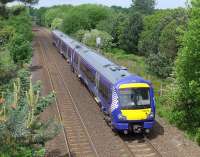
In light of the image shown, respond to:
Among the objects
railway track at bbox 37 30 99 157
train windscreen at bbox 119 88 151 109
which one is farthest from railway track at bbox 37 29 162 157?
train windscreen at bbox 119 88 151 109

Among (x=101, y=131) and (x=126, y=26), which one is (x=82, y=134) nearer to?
(x=101, y=131)

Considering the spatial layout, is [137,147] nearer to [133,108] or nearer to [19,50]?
[133,108]

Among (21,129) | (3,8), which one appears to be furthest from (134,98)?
(3,8)

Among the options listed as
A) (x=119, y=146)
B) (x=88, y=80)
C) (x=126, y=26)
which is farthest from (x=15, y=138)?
(x=126, y=26)

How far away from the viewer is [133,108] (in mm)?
19344

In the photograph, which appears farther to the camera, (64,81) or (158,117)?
(64,81)

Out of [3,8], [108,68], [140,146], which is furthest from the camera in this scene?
[3,8]

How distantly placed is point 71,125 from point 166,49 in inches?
795

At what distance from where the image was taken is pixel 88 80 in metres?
28.5

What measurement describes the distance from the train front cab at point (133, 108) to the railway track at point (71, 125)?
171 cm

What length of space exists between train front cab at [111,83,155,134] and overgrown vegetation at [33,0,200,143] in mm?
2179

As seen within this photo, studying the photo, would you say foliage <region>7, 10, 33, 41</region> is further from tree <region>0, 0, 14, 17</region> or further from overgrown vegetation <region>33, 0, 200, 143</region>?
overgrown vegetation <region>33, 0, 200, 143</region>

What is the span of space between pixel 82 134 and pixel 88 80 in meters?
8.32

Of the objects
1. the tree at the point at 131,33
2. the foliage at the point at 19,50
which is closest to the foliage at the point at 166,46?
the foliage at the point at 19,50
